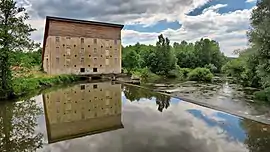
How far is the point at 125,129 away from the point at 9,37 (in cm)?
1079

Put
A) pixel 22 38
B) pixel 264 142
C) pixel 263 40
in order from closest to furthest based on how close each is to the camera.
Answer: pixel 264 142 → pixel 263 40 → pixel 22 38

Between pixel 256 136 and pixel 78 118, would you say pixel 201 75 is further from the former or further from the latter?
pixel 256 136

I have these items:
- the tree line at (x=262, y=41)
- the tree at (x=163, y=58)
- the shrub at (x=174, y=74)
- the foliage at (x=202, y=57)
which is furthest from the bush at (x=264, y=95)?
the foliage at (x=202, y=57)

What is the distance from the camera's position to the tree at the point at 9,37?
1502 cm

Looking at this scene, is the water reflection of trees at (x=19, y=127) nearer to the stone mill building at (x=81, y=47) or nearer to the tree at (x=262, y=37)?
the tree at (x=262, y=37)

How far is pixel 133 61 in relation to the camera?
48.1 metres

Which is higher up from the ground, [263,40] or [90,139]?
[263,40]

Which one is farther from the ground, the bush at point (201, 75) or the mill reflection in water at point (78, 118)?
the bush at point (201, 75)

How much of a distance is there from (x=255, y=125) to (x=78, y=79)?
1060 inches

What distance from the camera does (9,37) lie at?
15.0 meters

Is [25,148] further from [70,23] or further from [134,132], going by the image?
[70,23]

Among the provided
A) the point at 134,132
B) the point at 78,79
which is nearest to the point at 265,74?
the point at 134,132

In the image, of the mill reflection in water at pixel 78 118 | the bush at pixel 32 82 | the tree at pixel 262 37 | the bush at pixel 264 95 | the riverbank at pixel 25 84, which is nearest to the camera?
the mill reflection in water at pixel 78 118

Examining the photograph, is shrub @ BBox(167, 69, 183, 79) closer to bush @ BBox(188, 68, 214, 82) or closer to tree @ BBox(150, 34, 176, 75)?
tree @ BBox(150, 34, 176, 75)
